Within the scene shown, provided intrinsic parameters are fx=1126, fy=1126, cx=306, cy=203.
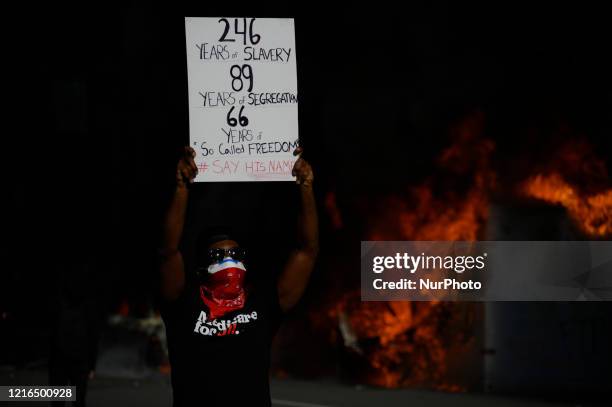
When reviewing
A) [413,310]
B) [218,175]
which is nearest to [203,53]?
[218,175]

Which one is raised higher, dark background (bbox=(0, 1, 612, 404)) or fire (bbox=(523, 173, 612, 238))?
dark background (bbox=(0, 1, 612, 404))

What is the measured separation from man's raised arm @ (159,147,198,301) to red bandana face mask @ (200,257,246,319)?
0.42 ft

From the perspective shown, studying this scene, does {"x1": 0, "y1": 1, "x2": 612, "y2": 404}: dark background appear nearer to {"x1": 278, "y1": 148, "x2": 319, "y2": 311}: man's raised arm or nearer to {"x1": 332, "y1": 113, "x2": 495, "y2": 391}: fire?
{"x1": 332, "y1": 113, "x2": 495, "y2": 391}: fire

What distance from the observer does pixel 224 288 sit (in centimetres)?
482

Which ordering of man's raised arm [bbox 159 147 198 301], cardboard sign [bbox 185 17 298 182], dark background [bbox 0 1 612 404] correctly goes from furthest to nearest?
dark background [bbox 0 1 612 404]
cardboard sign [bbox 185 17 298 182]
man's raised arm [bbox 159 147 198 301]

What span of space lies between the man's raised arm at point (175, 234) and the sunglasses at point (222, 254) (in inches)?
6.3

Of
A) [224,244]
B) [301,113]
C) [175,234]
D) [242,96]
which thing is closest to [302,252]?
[224,244]

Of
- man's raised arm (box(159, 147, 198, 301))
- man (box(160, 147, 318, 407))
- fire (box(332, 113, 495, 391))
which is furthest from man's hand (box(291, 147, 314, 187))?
fire (box(332, 113, 495, 391))

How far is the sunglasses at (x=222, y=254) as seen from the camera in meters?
4.88

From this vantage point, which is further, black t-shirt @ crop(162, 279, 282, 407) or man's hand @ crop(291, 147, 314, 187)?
man's hand @ crop(291, 147, 314, 187)

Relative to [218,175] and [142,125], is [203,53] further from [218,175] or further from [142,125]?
[142,125]

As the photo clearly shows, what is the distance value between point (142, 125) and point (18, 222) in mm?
4182

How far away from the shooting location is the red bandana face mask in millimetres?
4805

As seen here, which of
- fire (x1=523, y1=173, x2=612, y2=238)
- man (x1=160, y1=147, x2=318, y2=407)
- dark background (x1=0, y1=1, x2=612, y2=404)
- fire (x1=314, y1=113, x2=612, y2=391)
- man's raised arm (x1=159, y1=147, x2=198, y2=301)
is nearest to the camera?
man's raised arm (x1=159, y1=147, x2=198, y2=301)
